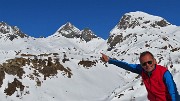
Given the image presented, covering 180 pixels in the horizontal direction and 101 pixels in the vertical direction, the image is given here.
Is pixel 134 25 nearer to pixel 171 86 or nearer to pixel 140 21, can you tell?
pixel 140 21

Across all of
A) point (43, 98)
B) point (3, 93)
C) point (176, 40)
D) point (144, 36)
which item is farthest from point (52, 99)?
point (144, 36)

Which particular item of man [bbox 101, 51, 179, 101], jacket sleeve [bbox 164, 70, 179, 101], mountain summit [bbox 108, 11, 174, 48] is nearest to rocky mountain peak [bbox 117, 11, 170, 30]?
mountain summit [bbox 108, 11, 174, 48]

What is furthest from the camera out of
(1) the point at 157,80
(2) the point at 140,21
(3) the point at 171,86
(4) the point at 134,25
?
(2) the point at 140,21

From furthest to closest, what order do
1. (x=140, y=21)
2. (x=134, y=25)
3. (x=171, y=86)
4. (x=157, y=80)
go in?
(x=140, y=21), (x=134, y=25), (x=157, y=80), (x=171, y=86)

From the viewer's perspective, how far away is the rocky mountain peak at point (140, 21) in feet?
495

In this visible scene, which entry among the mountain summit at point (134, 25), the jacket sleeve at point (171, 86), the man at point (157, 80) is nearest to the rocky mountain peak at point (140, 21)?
the mountain summit at point (134, 25)

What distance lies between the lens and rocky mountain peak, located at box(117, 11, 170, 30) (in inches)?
5945

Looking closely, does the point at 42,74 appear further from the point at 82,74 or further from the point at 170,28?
the point at 170,28

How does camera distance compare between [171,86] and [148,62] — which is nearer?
[171,86]

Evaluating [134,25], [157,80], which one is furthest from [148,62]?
[134,25]

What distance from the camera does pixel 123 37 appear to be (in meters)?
149

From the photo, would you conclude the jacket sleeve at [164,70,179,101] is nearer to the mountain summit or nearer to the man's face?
the man's face

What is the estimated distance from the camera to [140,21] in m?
161

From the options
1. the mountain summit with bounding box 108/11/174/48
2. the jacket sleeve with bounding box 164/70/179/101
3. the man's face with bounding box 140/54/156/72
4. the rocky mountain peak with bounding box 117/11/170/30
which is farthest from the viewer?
the rocky mountain peak with bounding box 117/11/170/30
